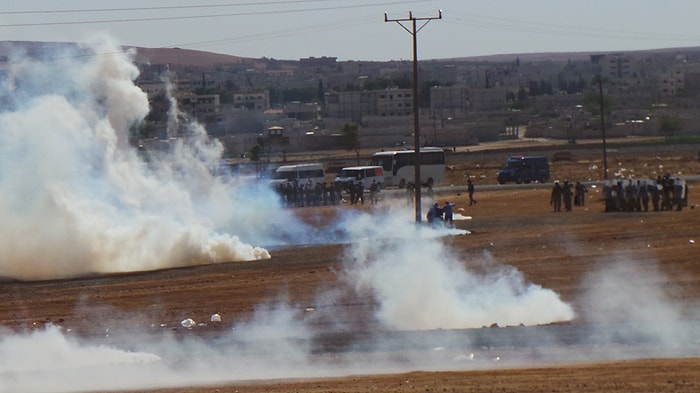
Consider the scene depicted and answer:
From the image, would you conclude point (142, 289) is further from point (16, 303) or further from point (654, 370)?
point (654, 370)

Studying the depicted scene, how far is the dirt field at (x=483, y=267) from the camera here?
53.1ft

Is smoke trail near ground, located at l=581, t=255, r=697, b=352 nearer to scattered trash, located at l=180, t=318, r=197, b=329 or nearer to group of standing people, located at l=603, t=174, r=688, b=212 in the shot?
scattered trash, located at l=180, t=318, r=197, b=329

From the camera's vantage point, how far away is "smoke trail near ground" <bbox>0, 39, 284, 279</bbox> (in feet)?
121

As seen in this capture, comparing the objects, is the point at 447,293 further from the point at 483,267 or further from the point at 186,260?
the point at 186,260

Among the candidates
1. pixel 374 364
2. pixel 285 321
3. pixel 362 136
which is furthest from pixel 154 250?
pixel 362 136

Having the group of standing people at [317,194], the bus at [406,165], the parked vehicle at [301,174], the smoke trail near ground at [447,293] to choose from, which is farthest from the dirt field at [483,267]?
the bus at [406,165]

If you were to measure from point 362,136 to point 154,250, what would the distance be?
335ft

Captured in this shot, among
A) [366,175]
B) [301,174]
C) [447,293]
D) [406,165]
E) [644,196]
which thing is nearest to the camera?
[447,293]

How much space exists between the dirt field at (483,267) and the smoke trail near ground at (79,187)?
2086mm

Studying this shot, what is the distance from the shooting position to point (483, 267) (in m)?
30.9

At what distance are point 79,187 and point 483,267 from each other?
14.0m

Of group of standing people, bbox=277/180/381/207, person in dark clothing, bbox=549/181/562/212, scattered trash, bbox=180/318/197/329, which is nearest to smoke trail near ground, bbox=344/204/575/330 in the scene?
scattered trash, bbox=180/318/197/329

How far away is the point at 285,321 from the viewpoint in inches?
944

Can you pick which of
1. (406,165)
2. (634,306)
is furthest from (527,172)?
(634,306)
